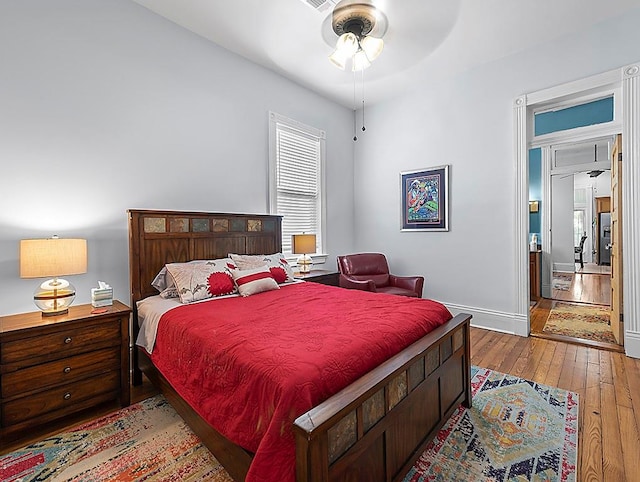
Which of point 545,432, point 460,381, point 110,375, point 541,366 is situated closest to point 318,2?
point 460,381

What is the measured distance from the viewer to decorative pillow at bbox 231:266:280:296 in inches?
108

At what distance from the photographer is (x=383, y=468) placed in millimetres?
1401

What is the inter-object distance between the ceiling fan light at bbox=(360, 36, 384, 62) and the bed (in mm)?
2151

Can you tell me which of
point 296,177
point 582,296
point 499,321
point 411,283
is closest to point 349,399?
point 411,283

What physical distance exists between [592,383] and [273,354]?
2722 millimetres

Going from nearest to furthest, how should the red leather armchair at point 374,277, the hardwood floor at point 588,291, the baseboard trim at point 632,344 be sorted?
1. the baseboard trim at point 632,344
2. the red leather armchair at point 374,277
3. the hardwood floor at point 588,291

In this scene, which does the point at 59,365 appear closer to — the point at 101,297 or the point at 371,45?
the point at 101,297

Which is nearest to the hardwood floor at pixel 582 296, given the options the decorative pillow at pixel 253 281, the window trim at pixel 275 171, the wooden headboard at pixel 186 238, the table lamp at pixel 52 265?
the window trim at pixel 275 171

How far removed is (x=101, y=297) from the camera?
2.35 meters

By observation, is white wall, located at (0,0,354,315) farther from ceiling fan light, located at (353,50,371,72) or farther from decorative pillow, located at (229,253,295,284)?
ceiling fan light, located at (353,50,371,72)

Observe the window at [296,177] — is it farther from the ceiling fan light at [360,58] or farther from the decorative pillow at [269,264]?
the ceiling fan light at [360,58]

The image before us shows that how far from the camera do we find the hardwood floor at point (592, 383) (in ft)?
5.57

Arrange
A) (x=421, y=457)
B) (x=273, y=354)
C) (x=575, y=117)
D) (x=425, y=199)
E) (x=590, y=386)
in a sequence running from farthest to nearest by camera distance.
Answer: (x=425, y=199) → (x=575, y=117) → (x=590, y=386) → (x=421, y=457) → (x=273, y=354)

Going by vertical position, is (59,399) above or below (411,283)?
below
